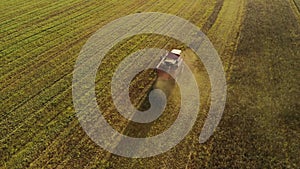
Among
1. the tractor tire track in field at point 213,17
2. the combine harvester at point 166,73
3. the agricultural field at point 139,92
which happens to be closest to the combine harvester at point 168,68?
the combine harvester at point 166,73

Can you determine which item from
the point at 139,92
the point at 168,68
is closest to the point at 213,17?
the point at 168,68

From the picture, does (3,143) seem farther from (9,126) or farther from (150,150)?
(150,150)

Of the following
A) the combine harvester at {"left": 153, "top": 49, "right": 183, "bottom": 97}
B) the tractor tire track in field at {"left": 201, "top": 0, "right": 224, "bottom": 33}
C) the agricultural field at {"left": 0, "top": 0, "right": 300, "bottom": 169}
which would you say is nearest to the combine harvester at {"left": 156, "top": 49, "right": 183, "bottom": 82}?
the combine harvester at {"left": 153, "top": 49, "right": 183, "bottom": 97}

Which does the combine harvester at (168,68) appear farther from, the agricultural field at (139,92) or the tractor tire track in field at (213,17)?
the tractor tire track in field at (213,17)

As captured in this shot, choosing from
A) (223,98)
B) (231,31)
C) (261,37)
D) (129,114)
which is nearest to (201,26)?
(231,31)

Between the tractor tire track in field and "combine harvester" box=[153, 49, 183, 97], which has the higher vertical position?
"combine harvester" box=[153, 49, 183, 97]

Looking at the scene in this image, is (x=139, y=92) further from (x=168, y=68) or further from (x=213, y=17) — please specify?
(x=213, y=17)

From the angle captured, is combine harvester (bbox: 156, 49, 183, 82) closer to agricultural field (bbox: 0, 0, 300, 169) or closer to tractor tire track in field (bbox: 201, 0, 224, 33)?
agricultural field (bbox: 0, 0, 300, 169)

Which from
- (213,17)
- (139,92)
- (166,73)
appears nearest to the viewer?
(139,92)
